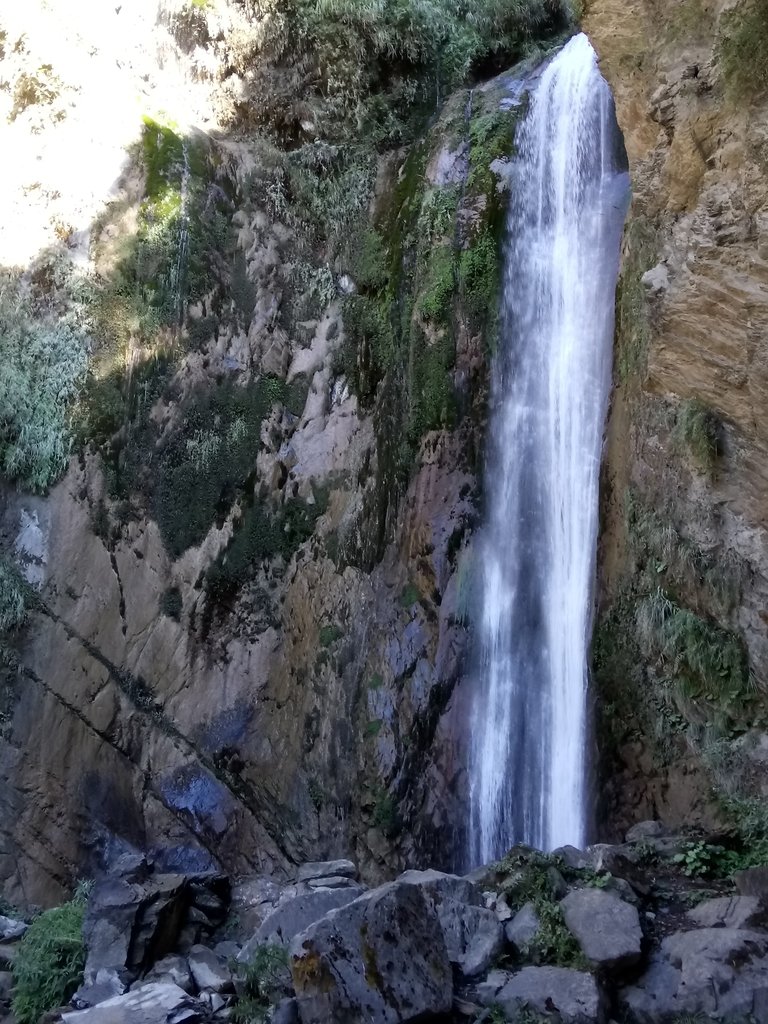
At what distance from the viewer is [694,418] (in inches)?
249

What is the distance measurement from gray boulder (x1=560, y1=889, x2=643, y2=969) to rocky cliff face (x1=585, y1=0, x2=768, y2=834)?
1.58 m

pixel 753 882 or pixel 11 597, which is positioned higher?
pixel 11 597

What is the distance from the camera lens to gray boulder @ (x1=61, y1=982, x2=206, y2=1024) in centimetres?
539

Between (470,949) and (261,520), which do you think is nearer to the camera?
(470,949)

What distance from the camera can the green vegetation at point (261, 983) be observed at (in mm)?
5219

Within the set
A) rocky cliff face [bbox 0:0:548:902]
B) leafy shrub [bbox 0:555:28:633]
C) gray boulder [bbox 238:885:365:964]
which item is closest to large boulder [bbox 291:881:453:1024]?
gray boulder [bbox 238:885:365:964]

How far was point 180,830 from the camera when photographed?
9656mm

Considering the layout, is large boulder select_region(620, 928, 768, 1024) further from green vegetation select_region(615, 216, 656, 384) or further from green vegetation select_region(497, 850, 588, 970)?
green vegetation select_region(615, 216, 656, 384)

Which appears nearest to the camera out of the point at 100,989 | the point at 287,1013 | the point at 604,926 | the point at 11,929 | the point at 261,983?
the point at 287,1013

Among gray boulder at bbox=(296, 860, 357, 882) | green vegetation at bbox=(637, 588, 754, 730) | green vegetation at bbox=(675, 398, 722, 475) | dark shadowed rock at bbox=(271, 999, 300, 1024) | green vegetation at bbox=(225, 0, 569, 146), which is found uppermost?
green vegetation at bbox=(225, 0, 569, 146)

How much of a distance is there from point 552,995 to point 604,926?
67cm

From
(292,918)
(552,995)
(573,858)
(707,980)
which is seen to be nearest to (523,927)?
(552,995)

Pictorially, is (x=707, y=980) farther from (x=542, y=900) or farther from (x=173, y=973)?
(x=173, y=973)

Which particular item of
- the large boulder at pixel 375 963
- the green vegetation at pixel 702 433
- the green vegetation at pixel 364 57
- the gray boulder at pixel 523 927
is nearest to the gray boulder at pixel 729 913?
the gray boulder at pixel 523 927
